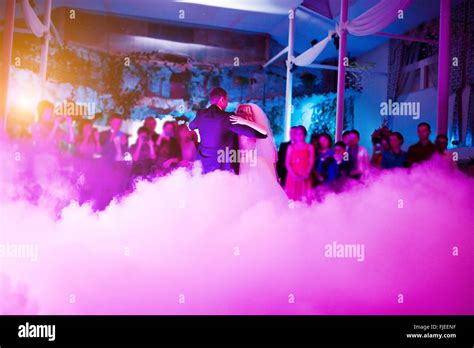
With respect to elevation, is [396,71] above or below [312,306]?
above

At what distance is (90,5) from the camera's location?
5.19 metres

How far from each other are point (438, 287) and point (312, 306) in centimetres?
94

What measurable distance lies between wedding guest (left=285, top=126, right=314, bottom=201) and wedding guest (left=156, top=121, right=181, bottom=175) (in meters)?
0.83

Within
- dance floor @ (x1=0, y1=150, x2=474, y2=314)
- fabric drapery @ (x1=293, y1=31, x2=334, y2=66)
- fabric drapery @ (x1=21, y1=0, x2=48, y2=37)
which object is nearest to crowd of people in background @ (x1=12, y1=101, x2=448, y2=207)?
dance floor @ (x1=0, y1=150, x2=474, y2=314)

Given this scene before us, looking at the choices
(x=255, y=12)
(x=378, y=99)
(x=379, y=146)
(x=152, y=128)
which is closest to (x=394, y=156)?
(x=379, y=146)

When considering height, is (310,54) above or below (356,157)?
above

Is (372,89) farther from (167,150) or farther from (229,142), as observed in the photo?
(167,150)

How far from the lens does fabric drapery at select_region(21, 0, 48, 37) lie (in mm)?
4137

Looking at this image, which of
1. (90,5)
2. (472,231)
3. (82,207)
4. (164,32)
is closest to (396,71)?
(164,32)

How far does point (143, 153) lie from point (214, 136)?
1.86 feet

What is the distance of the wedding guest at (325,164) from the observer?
11.8 ft

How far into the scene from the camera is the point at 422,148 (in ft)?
11.8

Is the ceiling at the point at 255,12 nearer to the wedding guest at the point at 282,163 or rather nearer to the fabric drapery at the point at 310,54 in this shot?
the fabric drapery at the point at 310,54

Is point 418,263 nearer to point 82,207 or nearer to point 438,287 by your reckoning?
point 438,287
